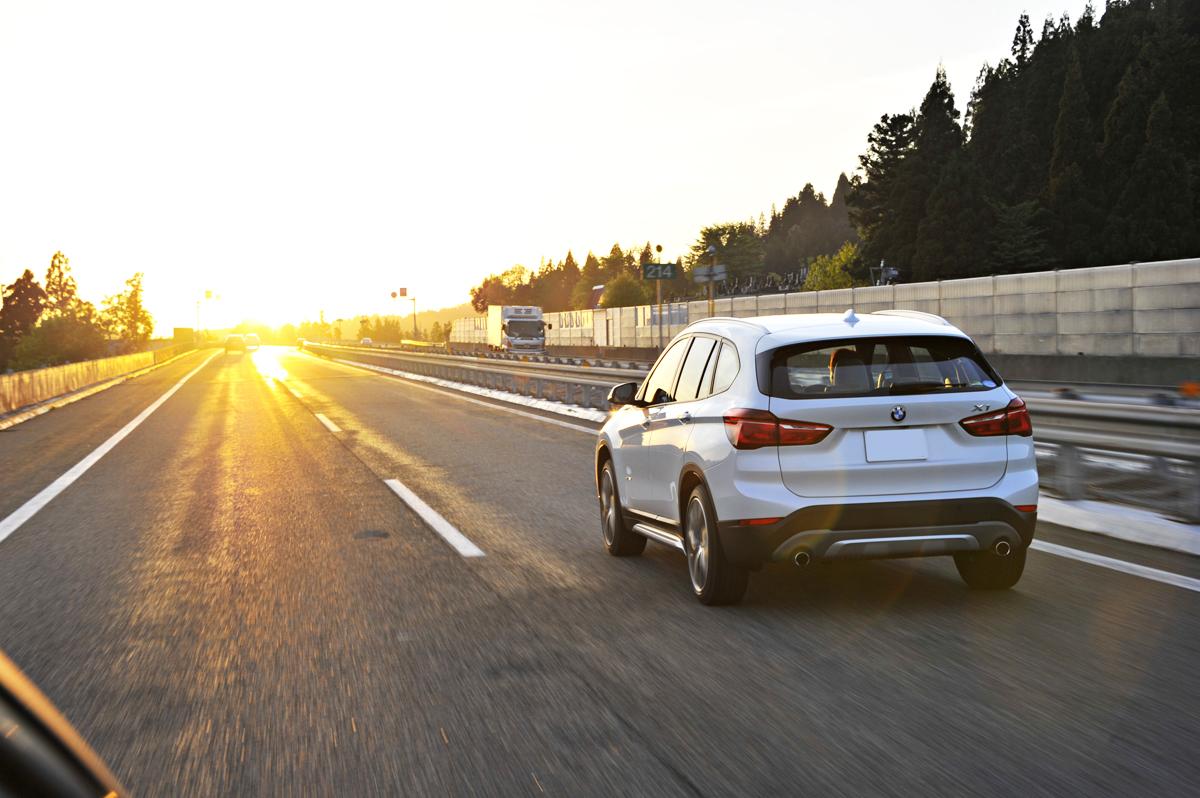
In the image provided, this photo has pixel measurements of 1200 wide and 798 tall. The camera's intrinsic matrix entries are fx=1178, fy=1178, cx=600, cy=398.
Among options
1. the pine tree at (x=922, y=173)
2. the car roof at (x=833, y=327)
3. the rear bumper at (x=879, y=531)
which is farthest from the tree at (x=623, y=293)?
the rear bumper at (x=879, y=531)

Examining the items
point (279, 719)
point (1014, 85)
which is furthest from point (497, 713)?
point (1014, 85)

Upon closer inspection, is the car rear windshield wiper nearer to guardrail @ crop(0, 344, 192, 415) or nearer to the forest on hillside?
guardrail @ crop(0, 344, 192, 415)

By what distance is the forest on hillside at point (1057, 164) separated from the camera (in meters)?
68.3

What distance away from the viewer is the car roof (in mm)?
6297

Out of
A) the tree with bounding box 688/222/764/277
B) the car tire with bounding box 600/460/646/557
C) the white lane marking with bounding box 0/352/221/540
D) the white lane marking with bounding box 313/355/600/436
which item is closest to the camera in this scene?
the car tire with bounding box 600/460/646/557

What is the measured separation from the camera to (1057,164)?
7756 cm

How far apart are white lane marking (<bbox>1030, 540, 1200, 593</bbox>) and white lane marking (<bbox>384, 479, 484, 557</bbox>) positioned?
3.91 metres

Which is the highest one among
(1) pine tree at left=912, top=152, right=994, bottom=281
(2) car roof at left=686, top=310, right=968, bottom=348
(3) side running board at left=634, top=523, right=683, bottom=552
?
(1) pine tree at left=912, top=152, right=994, bottom=281

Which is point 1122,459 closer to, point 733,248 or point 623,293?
point 623,293

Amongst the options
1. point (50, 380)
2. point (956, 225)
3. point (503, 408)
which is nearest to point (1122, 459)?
point (503, 408)

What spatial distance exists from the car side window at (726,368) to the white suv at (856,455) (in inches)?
0.5

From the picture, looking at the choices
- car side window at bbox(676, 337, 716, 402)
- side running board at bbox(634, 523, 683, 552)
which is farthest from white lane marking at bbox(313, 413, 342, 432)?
car side window at bbox(676, 337, 716, 402)

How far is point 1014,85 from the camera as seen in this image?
327 ft

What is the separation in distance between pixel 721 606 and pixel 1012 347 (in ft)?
80.7
